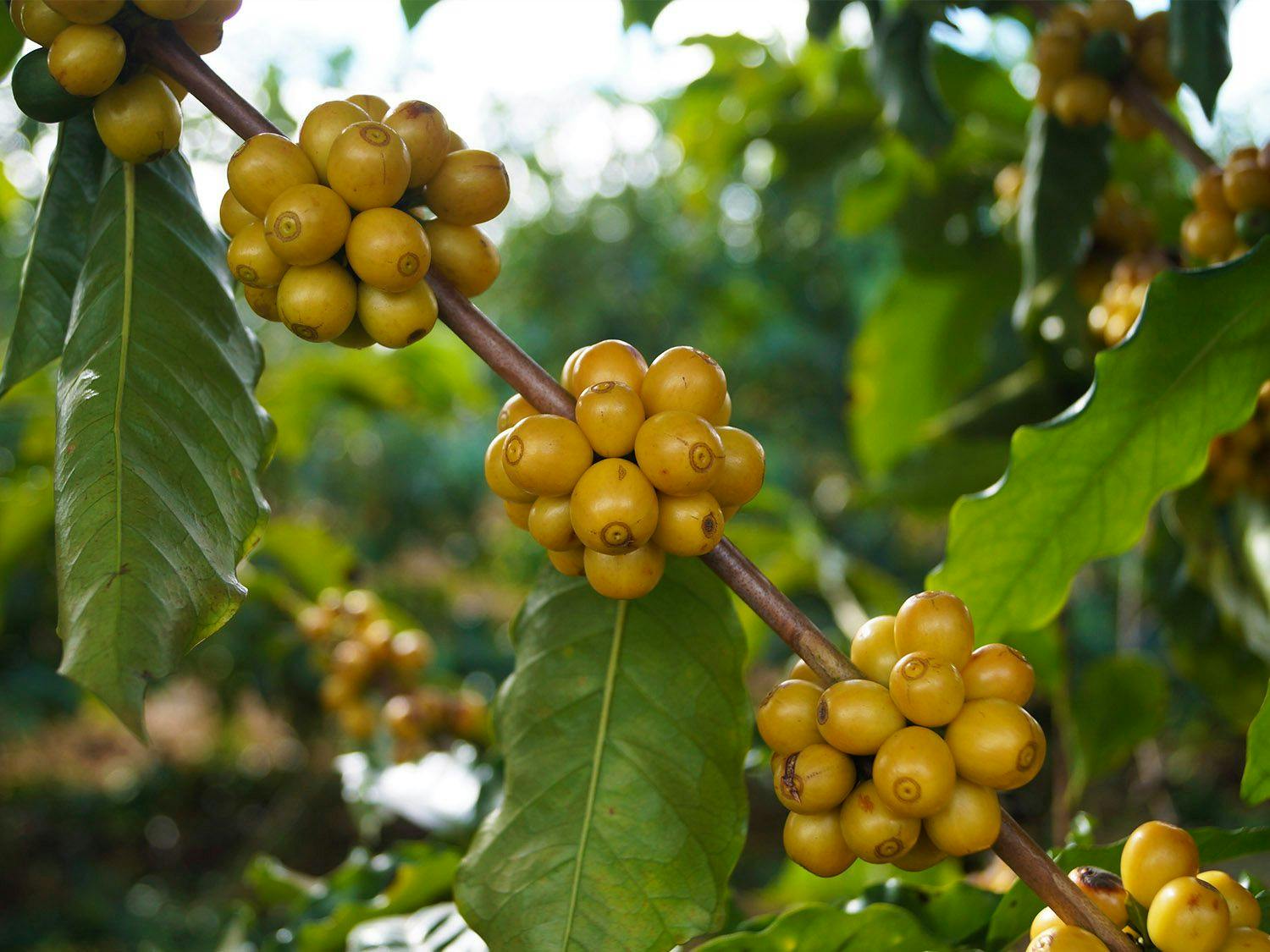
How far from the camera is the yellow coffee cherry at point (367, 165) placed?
0.54 m

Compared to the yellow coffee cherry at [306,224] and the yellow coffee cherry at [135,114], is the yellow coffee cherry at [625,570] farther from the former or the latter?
the yellow coffee cherry at [135,114]

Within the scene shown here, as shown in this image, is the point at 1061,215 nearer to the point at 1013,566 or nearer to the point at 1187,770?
the point at 1013,566

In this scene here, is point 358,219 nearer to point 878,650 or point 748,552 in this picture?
point 878,650

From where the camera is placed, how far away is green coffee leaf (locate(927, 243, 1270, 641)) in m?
0.72

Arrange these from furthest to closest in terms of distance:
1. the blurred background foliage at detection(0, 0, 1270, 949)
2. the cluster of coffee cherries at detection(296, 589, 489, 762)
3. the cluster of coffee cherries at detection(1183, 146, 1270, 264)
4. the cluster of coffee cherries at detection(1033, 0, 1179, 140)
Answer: the cluster of coffee cherries at detection(296, 589, 489, 762) < the blurred background foliage at detection(0, 0, 1270, 949) < the cluster of coffee cherries at detection(1033, 0, 1179, 140) < the cluster of coffee cherries at detection(1183, 146, 1270, 264)

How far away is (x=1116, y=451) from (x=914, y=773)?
1.33ft

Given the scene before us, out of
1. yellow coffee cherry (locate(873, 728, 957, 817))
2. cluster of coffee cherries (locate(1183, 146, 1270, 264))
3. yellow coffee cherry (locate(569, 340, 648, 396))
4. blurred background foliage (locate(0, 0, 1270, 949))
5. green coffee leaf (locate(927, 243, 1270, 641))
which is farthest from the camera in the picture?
blurred background foliage (locate(0, 0, 1270, 949))

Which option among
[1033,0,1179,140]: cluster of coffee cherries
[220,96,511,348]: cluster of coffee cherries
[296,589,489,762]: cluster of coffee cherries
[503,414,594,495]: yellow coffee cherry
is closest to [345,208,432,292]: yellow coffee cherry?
[220,96,511,348]: cluster of coffee cherries

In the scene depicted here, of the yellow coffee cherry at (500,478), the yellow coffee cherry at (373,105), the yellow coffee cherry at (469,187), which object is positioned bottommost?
the yellow coffee cherry at (500,478)

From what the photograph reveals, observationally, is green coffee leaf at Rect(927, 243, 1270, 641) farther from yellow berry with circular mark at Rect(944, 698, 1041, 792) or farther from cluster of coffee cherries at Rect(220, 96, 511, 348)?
cluster of coffee cherries at Rect(220, 96, 511, 348)

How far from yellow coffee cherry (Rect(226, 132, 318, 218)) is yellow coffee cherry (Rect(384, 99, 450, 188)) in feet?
0.19

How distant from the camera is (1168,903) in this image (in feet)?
1.60

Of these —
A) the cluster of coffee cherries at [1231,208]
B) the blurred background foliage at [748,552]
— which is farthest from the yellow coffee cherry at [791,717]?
the cluster of coffee cherries at [1231,208]

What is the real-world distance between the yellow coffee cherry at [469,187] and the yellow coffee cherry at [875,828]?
0.38 metres
